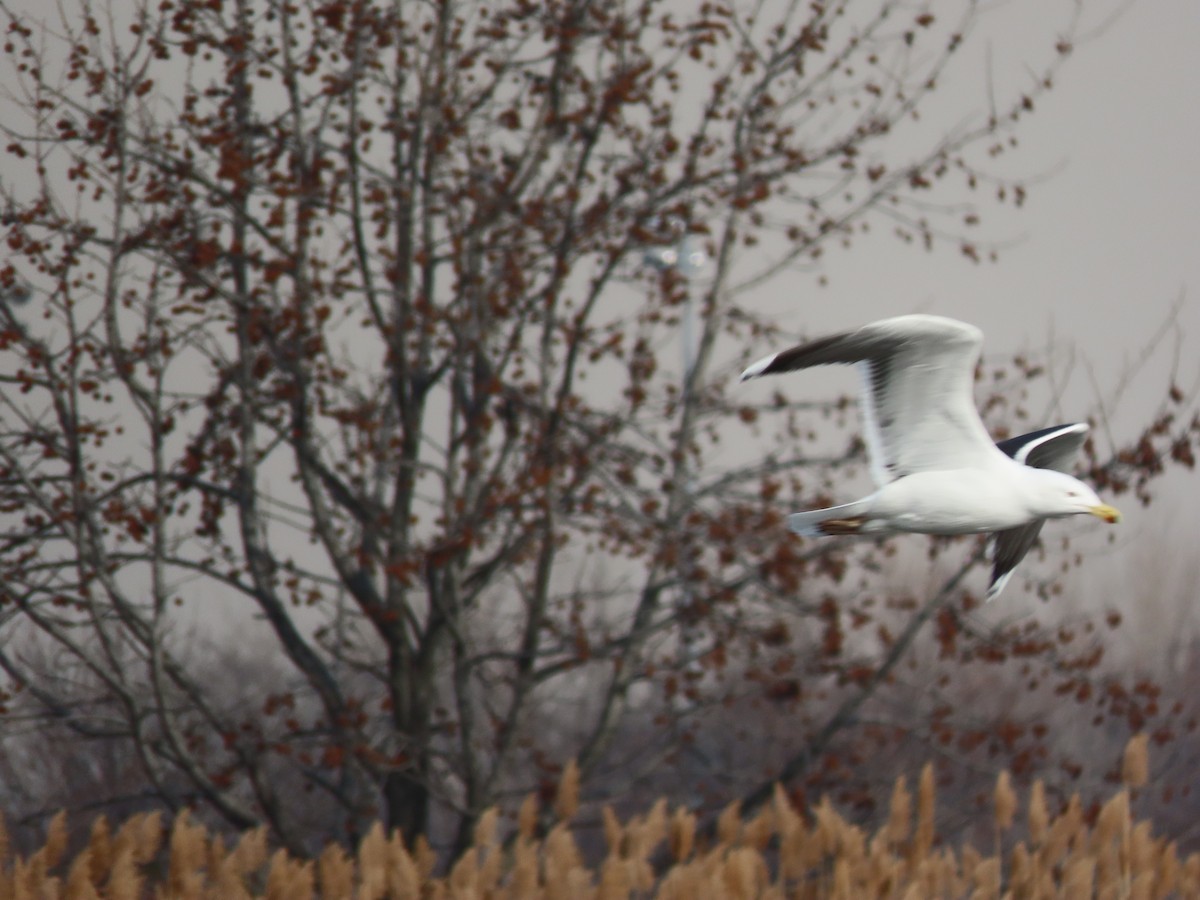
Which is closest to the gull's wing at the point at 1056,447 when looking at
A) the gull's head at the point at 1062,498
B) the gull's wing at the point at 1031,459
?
the gull's wing at the point at 1031,459

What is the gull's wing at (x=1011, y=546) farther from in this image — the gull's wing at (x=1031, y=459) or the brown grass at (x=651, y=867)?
the brown grass at (x=651, y=867)

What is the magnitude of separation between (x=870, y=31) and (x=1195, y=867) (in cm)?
415

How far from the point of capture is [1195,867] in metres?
6.30

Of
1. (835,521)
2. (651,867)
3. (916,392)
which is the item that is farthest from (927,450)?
(651,867)

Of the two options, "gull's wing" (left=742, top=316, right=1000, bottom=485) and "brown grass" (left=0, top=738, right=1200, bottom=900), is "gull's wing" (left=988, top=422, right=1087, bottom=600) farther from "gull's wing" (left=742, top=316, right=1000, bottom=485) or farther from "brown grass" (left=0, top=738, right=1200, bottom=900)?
"brown grass" (left=0, top=738, right=1200, bottom=900)

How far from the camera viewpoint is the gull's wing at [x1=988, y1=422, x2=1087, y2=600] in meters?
4.75

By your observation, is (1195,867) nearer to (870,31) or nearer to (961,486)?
(961,486)

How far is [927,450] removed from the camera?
4.16 metres

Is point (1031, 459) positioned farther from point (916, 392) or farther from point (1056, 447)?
point (916, 392)

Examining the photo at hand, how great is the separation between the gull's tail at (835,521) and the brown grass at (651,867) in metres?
1.39

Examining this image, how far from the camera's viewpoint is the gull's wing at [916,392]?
157 inches

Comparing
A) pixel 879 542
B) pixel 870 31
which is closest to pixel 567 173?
pixel 870 31

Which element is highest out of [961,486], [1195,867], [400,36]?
[400,36]

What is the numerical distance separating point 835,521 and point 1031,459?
48.1 inches
